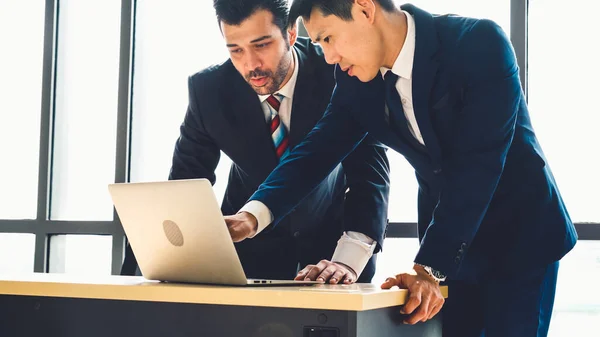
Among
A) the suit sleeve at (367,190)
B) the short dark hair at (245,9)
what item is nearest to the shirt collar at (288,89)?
the short dark hair at (245,9)

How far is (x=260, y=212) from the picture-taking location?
6.43 ft

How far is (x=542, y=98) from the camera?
11.0 feet

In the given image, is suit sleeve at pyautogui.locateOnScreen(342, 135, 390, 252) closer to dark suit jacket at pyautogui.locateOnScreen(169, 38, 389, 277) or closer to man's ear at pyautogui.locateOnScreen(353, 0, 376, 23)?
dark suit jacket at pyautogui.locateOnScreen(169, 38, 389, 277)

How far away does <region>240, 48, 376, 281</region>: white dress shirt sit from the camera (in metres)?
1.97

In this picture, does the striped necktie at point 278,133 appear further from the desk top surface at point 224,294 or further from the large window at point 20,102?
the large window at point 20,102

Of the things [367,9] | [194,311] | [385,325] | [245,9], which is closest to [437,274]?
[385,325]

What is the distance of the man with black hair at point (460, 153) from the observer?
160cm

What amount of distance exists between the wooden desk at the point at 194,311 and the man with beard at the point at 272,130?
29.3 inches

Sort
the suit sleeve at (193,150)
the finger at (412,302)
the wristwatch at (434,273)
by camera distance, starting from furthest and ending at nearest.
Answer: the suit sleeve at (193,150) < the wristwatch at (434,273) < the finger at (412,302)

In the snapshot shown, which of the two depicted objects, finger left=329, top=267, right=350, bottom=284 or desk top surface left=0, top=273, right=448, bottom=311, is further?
finger left=329, top=267, right=350, bottom=284

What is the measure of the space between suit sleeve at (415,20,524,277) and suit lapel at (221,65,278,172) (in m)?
0.80

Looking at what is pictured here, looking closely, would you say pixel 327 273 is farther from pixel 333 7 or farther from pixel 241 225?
pixel 333 7

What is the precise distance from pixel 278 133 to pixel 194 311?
1.08 meters

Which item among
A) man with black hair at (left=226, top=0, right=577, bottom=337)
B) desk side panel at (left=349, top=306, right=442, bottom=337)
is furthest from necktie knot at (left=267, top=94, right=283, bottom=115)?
desk side panel at (left=349, top=306, right=442, bottom=337)
